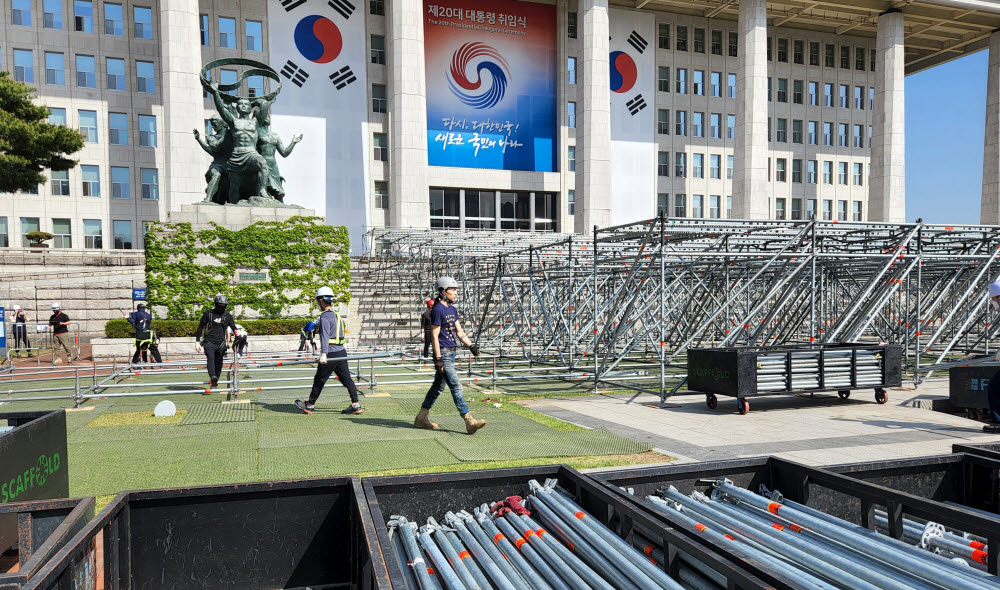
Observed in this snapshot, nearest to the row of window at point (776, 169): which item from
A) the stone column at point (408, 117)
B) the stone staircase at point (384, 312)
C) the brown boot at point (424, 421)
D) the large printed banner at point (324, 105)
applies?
the stone column at point (408, 117)

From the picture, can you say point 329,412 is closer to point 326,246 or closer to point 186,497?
point 186,497

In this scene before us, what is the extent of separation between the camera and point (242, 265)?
25.3m

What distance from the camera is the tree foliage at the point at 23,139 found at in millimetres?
24984

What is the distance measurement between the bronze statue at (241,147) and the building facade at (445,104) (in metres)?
10.8

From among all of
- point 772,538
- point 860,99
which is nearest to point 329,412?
point 772,538

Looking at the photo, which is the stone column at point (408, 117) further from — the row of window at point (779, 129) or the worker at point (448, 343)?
the worker at point (448, 343)

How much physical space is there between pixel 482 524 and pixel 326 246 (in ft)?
78.8

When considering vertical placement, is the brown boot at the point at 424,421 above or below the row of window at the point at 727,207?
below

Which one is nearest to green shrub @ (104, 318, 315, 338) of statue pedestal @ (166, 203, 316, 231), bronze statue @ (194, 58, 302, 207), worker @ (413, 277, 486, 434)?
statue pedestal @ (166, 203, 316, 231)

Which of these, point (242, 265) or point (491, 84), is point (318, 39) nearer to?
point (491, 84)

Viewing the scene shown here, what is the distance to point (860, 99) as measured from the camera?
185 ft

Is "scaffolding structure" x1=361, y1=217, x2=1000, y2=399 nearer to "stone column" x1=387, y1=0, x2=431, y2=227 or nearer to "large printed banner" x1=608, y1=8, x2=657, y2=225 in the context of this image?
"stone column" x1=387, y1=0, x2=431, y2=227

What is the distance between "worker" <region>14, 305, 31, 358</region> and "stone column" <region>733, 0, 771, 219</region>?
122 feet

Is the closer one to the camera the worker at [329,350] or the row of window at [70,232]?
the worker at [329,350]
